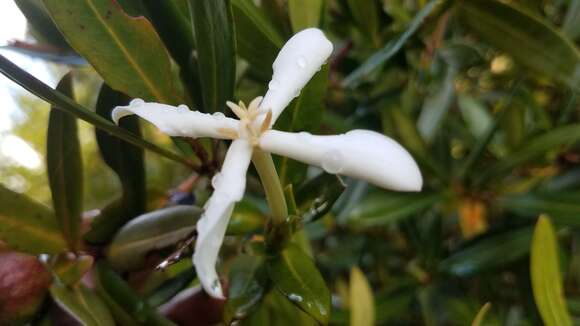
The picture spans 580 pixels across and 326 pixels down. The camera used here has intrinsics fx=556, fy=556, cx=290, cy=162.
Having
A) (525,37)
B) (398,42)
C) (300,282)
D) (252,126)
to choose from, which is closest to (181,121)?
(252,126)

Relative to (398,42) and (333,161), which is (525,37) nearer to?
(398,42)

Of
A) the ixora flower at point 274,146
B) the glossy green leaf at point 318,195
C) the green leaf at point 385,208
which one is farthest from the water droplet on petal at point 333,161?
the green leaf at point 385,208

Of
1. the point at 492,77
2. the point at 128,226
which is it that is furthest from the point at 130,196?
the point at 492,77

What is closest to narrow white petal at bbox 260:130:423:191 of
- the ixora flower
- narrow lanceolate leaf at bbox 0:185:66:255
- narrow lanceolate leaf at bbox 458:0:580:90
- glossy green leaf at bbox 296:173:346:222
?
the ixora flower

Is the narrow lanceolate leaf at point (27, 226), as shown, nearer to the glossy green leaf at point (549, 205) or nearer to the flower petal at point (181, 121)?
the flower petal at point (181, 121)

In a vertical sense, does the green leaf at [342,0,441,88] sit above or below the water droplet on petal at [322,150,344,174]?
above

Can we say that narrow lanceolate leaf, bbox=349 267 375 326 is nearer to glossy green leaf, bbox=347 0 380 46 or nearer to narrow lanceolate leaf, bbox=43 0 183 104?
narrow lanceolate leaf, bbox=43 0 183 104
